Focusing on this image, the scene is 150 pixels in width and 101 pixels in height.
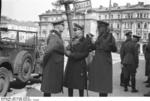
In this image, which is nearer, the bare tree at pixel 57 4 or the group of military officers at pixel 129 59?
the bare tree at pixel 57 4

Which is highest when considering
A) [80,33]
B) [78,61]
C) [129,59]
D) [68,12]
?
[68,12]

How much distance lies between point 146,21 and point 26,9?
1.26 m

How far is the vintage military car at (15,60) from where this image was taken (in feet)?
14.4

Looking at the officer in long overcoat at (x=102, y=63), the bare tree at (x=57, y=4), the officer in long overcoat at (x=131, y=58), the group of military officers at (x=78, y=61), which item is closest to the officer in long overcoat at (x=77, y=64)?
the group of military officers at (x=78, y=61)

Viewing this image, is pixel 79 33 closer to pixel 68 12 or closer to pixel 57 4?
pixel 68 12

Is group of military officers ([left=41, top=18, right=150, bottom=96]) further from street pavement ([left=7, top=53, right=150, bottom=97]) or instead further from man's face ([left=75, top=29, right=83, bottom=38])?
street pavement ([left=7, top=53, right=150, bottom=97])

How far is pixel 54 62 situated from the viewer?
12.1 feet

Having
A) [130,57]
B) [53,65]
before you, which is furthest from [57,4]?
[130,57]

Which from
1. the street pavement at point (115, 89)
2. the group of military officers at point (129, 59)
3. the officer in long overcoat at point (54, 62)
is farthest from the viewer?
the group of military officers at point (129, 59)

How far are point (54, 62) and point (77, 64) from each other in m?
0.26

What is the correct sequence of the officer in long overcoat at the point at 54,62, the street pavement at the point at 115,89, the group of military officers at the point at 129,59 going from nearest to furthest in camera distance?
the officer in long overcoat at the point at 54,62 → the street pavement at the point at 115,89 → the group of military officers at the point at 129,59

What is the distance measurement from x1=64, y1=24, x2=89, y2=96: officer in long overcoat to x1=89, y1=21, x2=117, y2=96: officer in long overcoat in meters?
0.10

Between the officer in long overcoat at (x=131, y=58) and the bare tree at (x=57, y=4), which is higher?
the bare tree at (x=57, y=4)

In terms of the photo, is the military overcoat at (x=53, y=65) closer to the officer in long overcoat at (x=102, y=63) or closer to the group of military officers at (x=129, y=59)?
the officer in long overcoat at (x=102, y=63)
